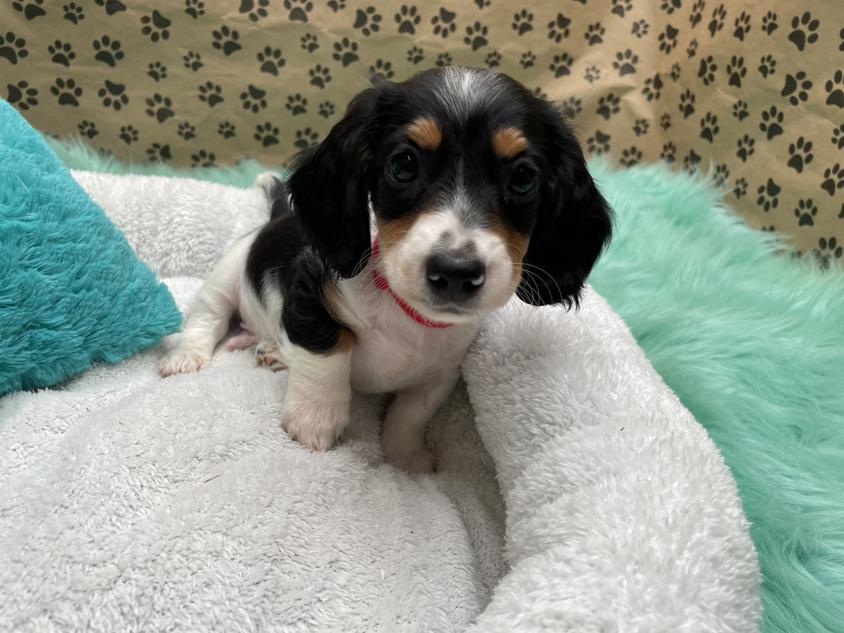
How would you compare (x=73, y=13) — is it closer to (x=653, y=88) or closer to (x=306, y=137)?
(x=306, y=137)

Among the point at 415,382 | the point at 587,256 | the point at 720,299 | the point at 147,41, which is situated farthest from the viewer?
the point at 147,41

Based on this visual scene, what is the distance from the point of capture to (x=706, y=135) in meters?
2.58

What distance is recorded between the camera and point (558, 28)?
2705 millimetres

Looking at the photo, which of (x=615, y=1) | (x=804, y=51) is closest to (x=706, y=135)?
(x=804, y=51)

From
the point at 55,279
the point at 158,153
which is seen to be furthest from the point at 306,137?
the point at 55,279

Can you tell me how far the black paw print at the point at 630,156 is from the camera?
2875 millimetres

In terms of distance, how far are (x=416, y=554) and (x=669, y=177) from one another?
1.83 m

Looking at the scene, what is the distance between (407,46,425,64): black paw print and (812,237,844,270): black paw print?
1.56 meters

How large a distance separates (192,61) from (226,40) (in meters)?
0.15

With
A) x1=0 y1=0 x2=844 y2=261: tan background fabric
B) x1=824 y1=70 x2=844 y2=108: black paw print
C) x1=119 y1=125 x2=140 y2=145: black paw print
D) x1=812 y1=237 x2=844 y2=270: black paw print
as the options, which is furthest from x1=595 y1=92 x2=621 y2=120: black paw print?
x1=119 y1=125 x2=140 y2=145: black paw print

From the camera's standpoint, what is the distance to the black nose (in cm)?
108

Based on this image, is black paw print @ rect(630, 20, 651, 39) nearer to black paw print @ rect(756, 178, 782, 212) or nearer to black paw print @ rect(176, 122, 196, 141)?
black paw print @ rect(756, 178, 782, 212)

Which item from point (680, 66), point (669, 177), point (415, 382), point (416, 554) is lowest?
point (416, 554)

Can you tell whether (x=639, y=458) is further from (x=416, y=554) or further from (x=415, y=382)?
(x=415, y=382)
